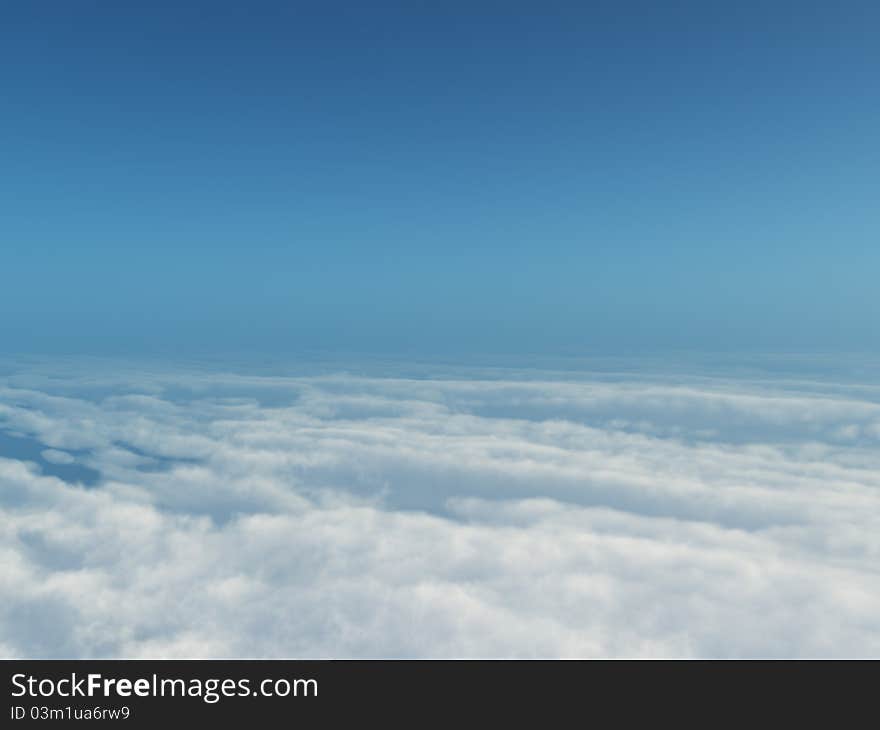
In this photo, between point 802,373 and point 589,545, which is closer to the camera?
point 589,545

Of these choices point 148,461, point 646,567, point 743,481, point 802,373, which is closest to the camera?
point 646,567

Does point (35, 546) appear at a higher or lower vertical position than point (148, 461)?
lower

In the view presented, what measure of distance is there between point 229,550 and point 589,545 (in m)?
12.5

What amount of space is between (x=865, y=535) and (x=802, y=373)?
1882 inches

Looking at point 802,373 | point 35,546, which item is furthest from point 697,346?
point 35,546

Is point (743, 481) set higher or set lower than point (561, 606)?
higher

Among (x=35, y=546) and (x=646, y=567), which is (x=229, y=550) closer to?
(x=35, y=546)

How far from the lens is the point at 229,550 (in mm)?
18797

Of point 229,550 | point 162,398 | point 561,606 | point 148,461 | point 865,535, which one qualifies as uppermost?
point 162,398

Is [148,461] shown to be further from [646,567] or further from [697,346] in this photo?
[697,346]
